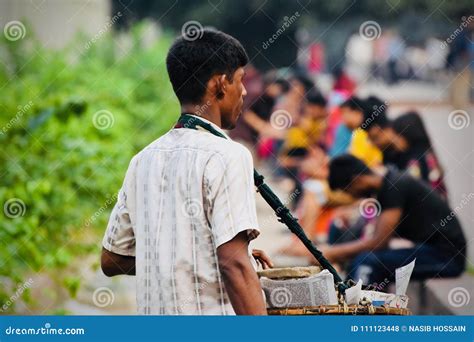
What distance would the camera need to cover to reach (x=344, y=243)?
29.1 feet

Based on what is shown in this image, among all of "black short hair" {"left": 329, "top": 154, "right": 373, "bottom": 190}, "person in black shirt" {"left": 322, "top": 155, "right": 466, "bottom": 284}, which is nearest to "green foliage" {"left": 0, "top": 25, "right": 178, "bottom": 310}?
"black short hair" {"left": 329, "top": 154, "right": 373, "bottom": 190}

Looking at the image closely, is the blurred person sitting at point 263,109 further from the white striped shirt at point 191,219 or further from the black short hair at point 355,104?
the white striped shirt at point 191,219

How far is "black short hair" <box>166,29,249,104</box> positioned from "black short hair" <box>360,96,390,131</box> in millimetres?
4919

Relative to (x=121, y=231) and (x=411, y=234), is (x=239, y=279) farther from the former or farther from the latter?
(x=411, y=234)

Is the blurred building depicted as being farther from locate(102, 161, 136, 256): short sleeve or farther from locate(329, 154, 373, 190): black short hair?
locate(102, 161, 136, 256): short sleeve

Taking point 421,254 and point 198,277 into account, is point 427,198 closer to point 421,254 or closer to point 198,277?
point 421,254

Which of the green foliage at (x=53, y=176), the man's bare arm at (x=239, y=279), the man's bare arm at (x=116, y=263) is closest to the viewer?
the man's bare arm at (x=239, y=279)

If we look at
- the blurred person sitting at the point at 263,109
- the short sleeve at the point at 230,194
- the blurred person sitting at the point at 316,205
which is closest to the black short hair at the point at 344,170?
the blurred person sitting at the point at 316,205

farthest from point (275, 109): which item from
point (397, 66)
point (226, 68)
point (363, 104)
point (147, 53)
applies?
point (397, 66)

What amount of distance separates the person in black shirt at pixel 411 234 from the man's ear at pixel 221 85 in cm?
382

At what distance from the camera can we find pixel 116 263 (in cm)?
427

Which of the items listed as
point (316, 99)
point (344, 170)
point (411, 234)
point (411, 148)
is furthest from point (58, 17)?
point (411, 234)

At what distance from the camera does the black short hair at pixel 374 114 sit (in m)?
9.16

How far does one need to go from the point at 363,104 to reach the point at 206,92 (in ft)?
19.7
